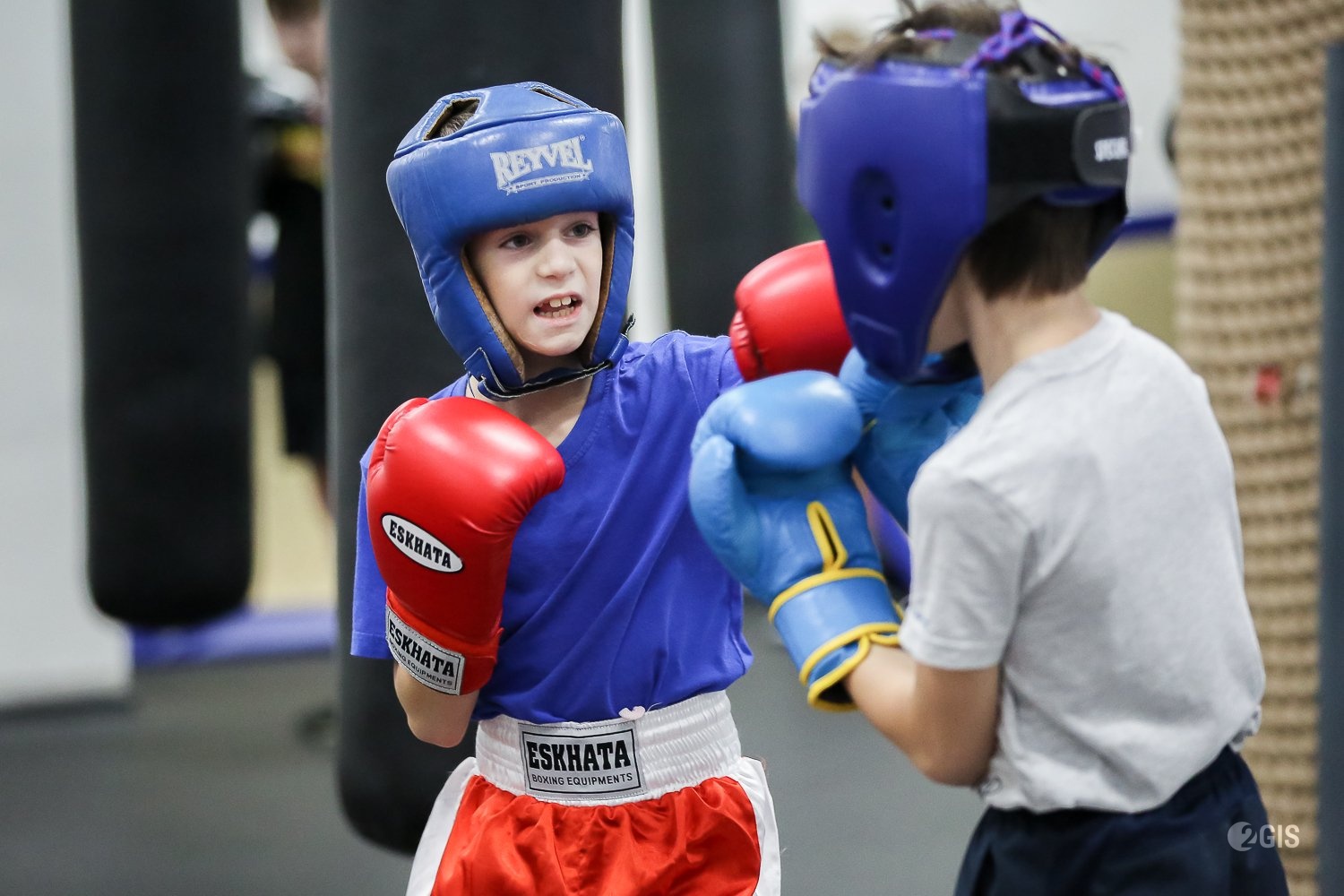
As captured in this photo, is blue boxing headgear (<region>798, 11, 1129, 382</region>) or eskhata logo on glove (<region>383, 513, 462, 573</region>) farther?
eskhata logo on glove (<region>383, 513, 462, 573</region>)

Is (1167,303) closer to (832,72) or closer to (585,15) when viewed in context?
(585,15)

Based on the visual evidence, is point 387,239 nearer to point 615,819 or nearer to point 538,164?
point 538,164

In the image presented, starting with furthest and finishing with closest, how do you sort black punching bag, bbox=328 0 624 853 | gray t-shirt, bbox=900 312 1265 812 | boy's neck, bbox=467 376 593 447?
1. black punching bag, bbox=328 0 624 853
2. boy's neck, bbox=467 376 593 447
3. gray t-shirt, bbox=900 312 1265 812

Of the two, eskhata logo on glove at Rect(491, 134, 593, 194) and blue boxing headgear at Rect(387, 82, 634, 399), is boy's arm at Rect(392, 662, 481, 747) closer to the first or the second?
blue boxing headgear at Rect(387, 82, 634, 399)

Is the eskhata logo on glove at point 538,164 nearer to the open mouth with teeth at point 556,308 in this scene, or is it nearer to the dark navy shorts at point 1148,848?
the open mouth with teeth at point 556,308

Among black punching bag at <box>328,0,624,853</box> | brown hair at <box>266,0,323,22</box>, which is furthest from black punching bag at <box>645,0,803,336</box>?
black punching bag at <box>328,0,624,853</box>

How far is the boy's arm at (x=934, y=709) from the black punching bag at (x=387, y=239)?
0.63 metres

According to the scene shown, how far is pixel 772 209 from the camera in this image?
301cm

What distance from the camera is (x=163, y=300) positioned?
256 centimetres

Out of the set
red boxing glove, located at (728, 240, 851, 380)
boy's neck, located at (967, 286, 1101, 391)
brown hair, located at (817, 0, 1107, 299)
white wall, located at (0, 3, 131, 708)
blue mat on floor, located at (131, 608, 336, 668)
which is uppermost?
brown hair, located at (817, 0, 1107, 299)

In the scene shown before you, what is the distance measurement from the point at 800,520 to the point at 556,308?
298 millimetres

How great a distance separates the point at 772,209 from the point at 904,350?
2136 mm

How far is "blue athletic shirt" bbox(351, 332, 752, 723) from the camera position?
1.19m

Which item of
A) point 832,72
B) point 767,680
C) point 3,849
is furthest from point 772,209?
point 832,72
